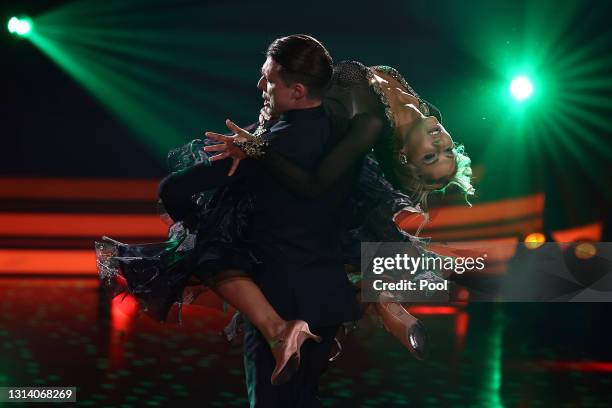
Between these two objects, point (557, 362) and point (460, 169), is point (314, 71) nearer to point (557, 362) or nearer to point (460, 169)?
point (460, 169)

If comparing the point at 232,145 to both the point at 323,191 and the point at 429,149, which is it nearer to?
the point at 323,191

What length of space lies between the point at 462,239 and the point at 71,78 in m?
5.26

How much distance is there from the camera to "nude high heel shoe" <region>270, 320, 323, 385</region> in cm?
216

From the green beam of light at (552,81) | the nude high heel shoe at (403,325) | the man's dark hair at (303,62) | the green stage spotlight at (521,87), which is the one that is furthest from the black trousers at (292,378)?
the green stage spotlight at (521,87)

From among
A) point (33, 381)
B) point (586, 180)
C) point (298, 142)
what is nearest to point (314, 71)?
point (298, 142)

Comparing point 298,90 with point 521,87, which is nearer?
point 298,90

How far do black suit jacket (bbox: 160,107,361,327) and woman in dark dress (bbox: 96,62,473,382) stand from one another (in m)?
0.04

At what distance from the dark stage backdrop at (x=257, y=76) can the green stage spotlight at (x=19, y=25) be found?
13 centimetres

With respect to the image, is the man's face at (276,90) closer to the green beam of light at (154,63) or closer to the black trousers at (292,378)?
the black trousers at (292,378)

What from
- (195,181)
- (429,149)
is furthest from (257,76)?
(195,181)

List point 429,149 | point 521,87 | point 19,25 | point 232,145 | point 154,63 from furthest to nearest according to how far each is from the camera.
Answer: point 154,63, point 19,25, point 521,87, point 429,149, point 232,145

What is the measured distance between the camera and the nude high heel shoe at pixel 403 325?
8.28 ft

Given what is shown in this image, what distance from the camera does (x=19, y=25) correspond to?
32.7ft

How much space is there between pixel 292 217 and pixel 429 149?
469mm
